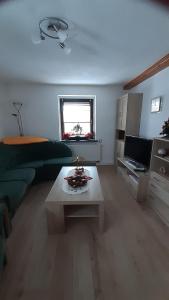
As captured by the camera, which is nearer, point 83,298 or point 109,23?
point 83,298

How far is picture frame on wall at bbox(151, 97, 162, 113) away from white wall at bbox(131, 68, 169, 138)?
0.21ft

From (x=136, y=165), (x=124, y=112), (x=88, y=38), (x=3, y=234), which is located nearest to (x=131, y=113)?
(x=124, y=112)

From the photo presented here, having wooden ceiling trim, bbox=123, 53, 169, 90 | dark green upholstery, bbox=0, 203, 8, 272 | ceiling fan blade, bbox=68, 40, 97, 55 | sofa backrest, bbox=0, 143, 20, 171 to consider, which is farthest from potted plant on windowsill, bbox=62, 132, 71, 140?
dark green upholstery, bbox=0, 203, 8, 272

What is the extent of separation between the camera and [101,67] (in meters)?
2.47

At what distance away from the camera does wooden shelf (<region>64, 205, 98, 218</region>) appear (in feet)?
Answer: 5.53

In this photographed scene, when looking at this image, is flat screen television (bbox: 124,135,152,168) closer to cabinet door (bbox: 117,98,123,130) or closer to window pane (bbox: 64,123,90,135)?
cabinet door (bbox: 117,98,123,130)

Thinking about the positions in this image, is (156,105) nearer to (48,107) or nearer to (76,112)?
(76,112)

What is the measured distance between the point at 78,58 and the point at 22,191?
2.09m

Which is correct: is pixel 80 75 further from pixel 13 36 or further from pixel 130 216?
pixel 130 216

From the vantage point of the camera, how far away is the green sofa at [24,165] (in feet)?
6.01

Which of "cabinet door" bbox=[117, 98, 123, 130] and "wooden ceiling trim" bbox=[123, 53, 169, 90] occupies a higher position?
"wooden ceiling trim" bbox=[123, 53, 169, 90]

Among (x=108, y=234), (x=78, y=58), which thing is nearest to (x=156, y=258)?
(x=108, y=234)

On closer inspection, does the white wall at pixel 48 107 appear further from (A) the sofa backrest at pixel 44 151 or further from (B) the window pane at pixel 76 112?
(A) the sofa backrest at pixel 44 151

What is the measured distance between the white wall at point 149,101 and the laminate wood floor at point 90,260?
1.52m
